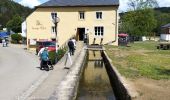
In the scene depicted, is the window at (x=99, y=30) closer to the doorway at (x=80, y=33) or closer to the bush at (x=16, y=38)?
the doorway at (x=80, y=33)

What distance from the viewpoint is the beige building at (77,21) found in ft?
181

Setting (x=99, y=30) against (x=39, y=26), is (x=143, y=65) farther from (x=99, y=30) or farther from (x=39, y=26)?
(x=39, y=26)

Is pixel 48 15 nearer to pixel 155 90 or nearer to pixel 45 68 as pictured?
pixel 45 68

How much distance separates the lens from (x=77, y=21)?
5644cm

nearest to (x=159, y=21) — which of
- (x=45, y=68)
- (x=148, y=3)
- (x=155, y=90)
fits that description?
(x=148, y=3)

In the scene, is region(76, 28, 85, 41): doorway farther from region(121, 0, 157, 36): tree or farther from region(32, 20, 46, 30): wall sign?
region(121, 0, 157, 36): tree

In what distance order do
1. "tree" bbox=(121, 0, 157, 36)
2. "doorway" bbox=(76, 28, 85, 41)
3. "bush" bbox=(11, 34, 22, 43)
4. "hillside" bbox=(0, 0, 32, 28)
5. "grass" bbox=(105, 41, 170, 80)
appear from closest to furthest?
1. "grass" bbox=(105, 41, 170, 80)
2. "doorway" bbox=(76, 28, 85, 41)
3. "bush" bbox=(11, 34, 22, 43)
4. "tree" bbox=(121, 0, 157, 36)
5. "hillside" bbox=(0, 0, 32, 28)

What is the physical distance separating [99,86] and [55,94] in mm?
6496

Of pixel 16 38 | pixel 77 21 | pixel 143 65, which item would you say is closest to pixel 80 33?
pixel 77 21

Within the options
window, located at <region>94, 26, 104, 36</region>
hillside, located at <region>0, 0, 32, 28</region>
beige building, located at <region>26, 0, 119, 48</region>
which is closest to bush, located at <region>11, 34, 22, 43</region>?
beige building, located at <region>26, 0, 119, 48</region>

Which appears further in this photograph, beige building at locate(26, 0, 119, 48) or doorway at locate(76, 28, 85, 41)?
doorway at locate(76, 28, 85, 41)

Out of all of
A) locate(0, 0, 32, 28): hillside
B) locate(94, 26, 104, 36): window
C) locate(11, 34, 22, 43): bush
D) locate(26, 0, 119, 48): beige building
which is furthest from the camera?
locate(0, 0, 32, 28): hillside

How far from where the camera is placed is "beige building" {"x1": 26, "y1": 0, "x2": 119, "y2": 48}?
2170 inches

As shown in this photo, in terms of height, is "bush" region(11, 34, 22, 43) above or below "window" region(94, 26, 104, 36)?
below
